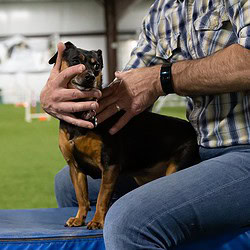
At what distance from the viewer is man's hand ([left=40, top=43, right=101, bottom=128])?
1446 millimetres

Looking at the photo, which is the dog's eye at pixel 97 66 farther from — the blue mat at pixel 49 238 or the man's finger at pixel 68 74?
the blue mat at pixel 49 238

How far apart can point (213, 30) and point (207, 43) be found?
1.8 inches

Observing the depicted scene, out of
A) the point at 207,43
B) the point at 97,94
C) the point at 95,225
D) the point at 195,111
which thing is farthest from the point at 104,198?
the point at 207,43

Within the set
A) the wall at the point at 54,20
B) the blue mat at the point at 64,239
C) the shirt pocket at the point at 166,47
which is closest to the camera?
the blue mat at the point at 64,239

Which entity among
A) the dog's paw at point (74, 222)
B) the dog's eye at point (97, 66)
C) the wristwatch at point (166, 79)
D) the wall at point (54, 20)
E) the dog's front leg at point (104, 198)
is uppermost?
the dog's eye at point (97, 66)

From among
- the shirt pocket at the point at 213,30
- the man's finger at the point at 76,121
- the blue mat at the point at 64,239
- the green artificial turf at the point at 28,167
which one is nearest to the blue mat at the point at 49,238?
the blue mat at the point at 64,239

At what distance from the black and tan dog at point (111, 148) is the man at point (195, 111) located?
0.18 feet

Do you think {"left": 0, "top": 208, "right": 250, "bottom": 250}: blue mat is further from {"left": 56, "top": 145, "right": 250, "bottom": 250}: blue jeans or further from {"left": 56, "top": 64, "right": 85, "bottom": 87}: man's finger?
{"left": 56, "top": 64, "right": 85, "bottom": 87}: man's finger

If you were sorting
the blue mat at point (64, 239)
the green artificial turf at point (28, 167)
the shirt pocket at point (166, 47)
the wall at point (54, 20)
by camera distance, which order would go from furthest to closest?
the wall at point (54, 20), the green artificial turf at point (28, 167), the shirt pocket at point (166, 47), the blue mat at point (64, 239)

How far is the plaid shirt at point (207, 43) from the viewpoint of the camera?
1486mm

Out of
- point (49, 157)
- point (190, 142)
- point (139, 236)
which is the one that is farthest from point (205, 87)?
point (49, 157)

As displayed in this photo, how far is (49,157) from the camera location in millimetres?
5043

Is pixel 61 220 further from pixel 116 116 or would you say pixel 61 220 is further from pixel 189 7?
pixel 189 7

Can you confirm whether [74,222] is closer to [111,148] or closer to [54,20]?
[111,148]
